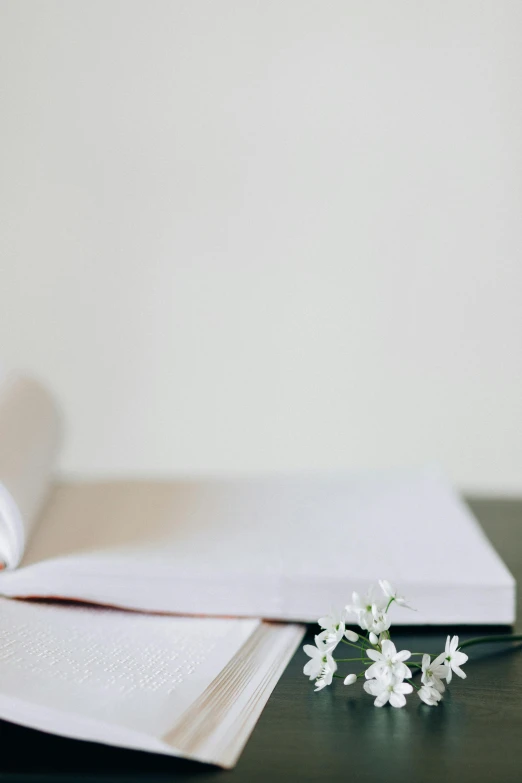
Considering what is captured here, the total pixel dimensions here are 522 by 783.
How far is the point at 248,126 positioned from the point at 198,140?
111 millimetres

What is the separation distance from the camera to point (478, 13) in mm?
1667

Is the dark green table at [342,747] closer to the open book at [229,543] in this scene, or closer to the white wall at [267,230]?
the open book at [229,543]

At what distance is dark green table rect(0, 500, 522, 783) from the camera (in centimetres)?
40

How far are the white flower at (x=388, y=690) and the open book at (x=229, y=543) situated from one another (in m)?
0.14

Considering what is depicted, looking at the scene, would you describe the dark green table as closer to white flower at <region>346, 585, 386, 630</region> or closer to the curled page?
white flower at <region>346, 585, 386, 630</region>

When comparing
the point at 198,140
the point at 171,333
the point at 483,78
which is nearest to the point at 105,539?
the point at 171,333

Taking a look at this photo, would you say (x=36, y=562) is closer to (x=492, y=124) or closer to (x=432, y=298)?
(x=432, y=298)

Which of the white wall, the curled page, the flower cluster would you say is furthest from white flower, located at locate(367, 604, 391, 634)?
the white wall

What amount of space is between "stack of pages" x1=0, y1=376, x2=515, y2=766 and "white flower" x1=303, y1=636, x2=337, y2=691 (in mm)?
30

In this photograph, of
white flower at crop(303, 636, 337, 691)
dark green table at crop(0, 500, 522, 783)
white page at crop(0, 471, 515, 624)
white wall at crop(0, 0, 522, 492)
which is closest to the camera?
dark green table at crop(0, 500, 522, 783)

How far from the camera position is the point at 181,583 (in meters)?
0.64

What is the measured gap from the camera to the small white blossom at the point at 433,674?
0.50 meters

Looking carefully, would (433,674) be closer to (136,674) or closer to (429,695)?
(429,695)

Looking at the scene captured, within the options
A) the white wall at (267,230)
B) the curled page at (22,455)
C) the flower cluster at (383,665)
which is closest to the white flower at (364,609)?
the flower cluster at (383,665)
